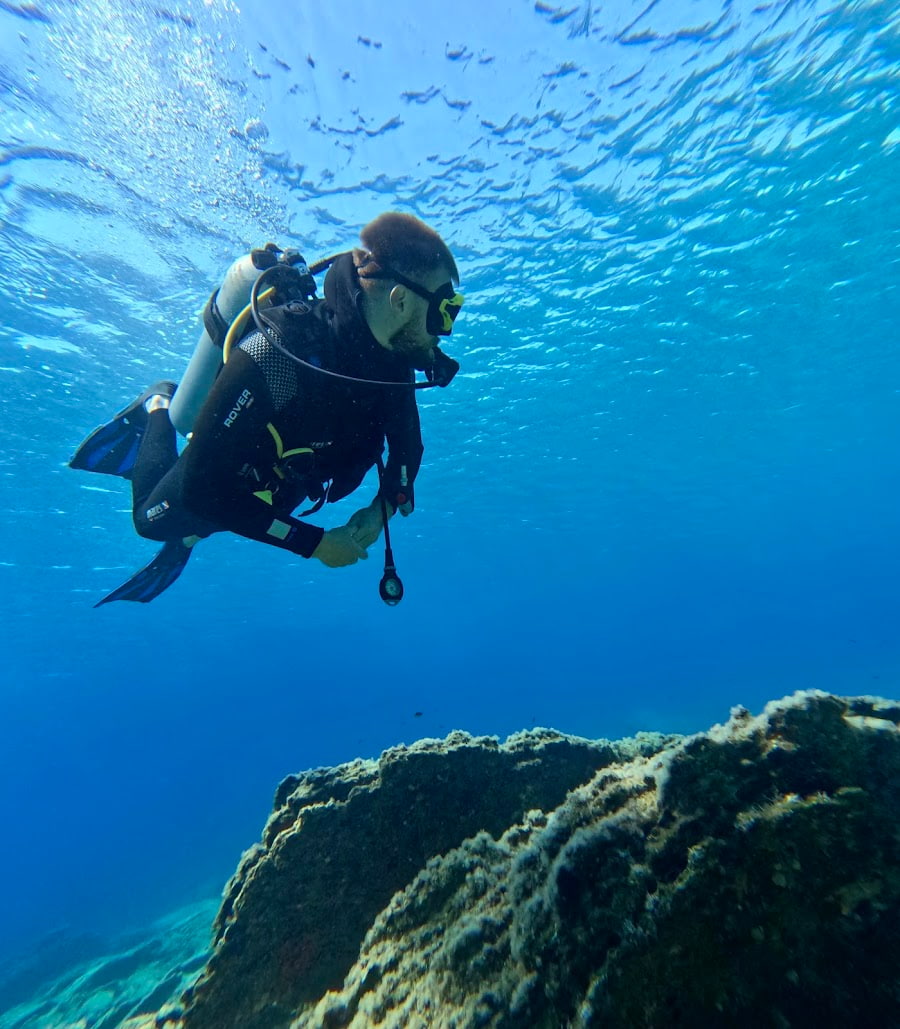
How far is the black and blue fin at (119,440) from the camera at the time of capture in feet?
18.6

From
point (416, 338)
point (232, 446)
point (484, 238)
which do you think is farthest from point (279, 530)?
point (484, 238)

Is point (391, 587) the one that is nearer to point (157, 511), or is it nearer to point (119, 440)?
point (157, 511)

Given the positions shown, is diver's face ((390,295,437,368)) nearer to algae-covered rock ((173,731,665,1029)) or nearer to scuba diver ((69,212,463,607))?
scuba diver ((69,212,463,607))

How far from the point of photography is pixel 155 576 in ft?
19.8

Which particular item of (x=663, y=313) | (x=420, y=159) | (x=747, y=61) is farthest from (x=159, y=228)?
(x=663, y=313)

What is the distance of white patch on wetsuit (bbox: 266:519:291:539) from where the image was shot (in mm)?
3314

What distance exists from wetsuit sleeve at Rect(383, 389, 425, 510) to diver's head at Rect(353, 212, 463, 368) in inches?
22.3

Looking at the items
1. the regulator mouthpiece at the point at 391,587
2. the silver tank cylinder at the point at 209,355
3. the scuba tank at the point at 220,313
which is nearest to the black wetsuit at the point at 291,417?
the regulator mouthpiece at the point at 391,587

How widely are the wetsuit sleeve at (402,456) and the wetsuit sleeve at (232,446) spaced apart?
96 centimetres

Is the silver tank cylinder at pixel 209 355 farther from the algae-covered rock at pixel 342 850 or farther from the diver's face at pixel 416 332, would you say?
the algae-covered rock at pixel 342 850

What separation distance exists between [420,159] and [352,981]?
13226 mm

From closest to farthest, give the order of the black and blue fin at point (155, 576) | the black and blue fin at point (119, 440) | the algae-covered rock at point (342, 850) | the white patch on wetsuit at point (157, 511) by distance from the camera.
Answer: the algae-covered rock at point (342, 850)
the white patch on wetsuit at point (157, 511)
the black and blue fin at point (119, 440)
the black and blue fin at point (155, 576)

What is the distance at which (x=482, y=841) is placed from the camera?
2918 millimetres

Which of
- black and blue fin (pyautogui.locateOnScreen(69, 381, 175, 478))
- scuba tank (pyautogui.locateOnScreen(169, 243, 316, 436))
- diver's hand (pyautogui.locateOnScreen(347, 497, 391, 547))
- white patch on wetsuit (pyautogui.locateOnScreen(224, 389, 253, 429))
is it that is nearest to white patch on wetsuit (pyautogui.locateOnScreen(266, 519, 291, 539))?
diver's hand (pyautogui.locateOnScreen(347, 497, 391, 547))
